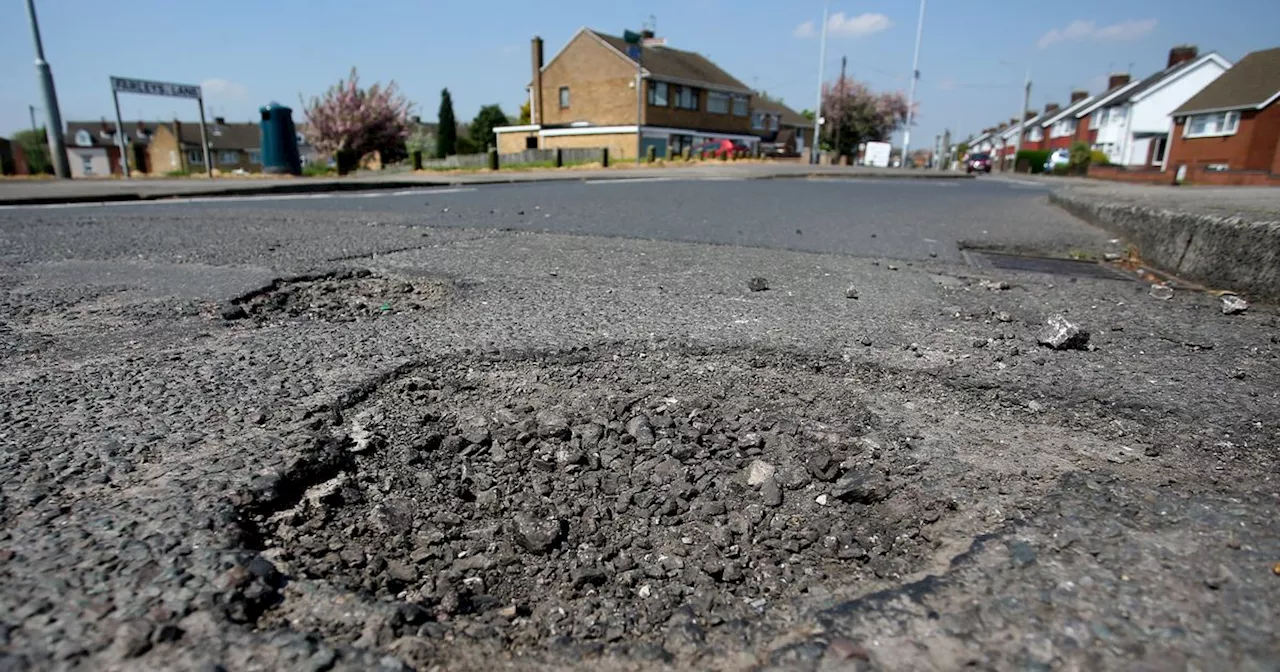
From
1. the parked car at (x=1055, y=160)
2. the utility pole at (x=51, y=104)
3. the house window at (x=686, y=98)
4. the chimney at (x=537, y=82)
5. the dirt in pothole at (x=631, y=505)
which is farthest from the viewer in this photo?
the chimney at (x=537, y=82)

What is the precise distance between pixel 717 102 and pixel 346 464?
54574mm

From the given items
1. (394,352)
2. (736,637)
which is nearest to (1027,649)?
(736,637)

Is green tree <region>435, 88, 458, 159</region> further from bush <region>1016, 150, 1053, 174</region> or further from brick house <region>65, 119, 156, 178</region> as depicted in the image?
bush <region>1016, 150, 1053, 174</region>

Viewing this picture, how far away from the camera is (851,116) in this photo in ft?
202

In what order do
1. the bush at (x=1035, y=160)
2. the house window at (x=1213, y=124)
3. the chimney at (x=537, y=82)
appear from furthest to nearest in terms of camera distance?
1. the chimney at (x=537, y=82)
2. the bush at (x=1035, y=160)
3. the house window at (x=1213, y=124)

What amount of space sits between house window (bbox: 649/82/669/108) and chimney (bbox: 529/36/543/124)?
955cm

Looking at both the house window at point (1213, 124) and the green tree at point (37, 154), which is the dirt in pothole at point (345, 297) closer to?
the house window at point (1213, 124)

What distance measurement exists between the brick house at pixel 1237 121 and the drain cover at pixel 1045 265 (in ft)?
120

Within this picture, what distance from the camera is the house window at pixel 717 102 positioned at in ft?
170

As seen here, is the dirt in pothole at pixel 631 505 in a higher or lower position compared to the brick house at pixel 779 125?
lower

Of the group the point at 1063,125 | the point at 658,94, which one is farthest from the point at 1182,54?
the point at 658,94

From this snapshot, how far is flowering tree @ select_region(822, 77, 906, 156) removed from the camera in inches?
2419

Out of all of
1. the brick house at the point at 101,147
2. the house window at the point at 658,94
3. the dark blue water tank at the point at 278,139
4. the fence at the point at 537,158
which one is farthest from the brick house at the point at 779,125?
the brick house at the point at 101,147

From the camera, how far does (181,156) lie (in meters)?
68.6
